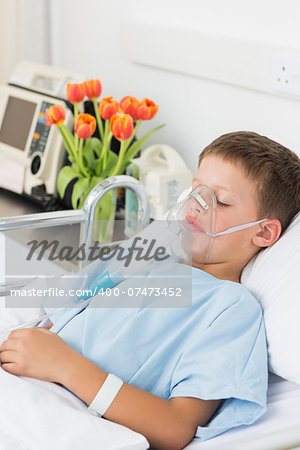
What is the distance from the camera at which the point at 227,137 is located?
1.25 m

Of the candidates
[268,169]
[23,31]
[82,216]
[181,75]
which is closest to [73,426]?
[268,169]

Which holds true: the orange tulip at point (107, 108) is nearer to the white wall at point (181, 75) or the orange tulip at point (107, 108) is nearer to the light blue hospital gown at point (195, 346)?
the white wall at point (181, 75)

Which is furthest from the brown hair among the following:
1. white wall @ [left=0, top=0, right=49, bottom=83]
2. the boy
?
white wall @ [left=0, top=0, right=49, bottom=83]

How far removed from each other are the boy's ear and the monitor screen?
1.27 m

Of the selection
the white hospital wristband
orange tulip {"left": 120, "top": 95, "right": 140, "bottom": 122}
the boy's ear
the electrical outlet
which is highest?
the electrical outlet

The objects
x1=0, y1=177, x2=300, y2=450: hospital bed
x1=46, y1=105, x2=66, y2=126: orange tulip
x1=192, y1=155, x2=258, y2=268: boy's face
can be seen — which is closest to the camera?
x1=0, y1=177, x2=300, y2=450: hospital bed

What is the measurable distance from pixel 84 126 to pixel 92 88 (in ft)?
0.59

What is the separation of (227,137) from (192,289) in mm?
319

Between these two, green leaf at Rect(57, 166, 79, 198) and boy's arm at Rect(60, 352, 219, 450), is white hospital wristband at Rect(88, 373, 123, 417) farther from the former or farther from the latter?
green leaf at Rect(57, 166, 79, 198)

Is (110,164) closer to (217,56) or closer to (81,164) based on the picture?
(81,164)

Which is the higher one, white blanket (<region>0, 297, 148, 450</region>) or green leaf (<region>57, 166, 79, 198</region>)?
white blanket (<region>0, 297, 148, 450</region>)

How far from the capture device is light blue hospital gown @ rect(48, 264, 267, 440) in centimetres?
99

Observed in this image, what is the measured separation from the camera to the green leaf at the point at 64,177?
2.01m

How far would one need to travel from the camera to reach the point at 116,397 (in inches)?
39.0
